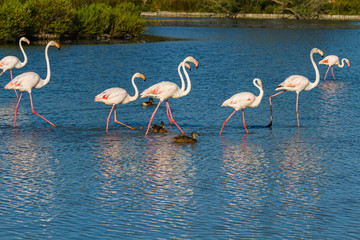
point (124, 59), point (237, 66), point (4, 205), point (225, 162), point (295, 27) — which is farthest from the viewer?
point (295, 27)

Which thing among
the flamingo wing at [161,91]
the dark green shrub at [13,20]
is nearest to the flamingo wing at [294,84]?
the flamingo wing at [161,91]

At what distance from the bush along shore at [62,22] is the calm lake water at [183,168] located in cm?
1249

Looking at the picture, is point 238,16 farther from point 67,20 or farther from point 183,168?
point 183,168

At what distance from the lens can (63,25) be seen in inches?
A: 1443

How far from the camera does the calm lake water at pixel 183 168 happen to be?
25.6 ft

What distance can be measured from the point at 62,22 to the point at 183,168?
1120 inches

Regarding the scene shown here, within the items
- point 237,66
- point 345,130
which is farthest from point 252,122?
point 237,66

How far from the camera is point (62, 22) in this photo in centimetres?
3734

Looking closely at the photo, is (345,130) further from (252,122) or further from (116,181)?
(116,181)

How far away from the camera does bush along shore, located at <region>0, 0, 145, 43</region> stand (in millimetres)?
33906

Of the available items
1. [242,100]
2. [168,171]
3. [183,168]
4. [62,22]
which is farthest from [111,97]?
[62,22]

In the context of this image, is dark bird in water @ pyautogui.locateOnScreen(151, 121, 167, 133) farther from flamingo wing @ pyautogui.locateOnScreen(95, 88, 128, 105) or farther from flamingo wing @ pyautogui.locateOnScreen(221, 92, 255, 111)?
flamingo wing @ pyautogui.locateOnScreen(221, 92, 255, 111)

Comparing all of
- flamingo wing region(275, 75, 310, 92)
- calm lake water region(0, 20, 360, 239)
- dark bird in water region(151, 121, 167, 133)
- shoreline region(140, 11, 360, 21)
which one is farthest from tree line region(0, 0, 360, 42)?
shoreline region(140, 11, 360, 21)

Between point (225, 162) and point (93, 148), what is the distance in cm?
272
